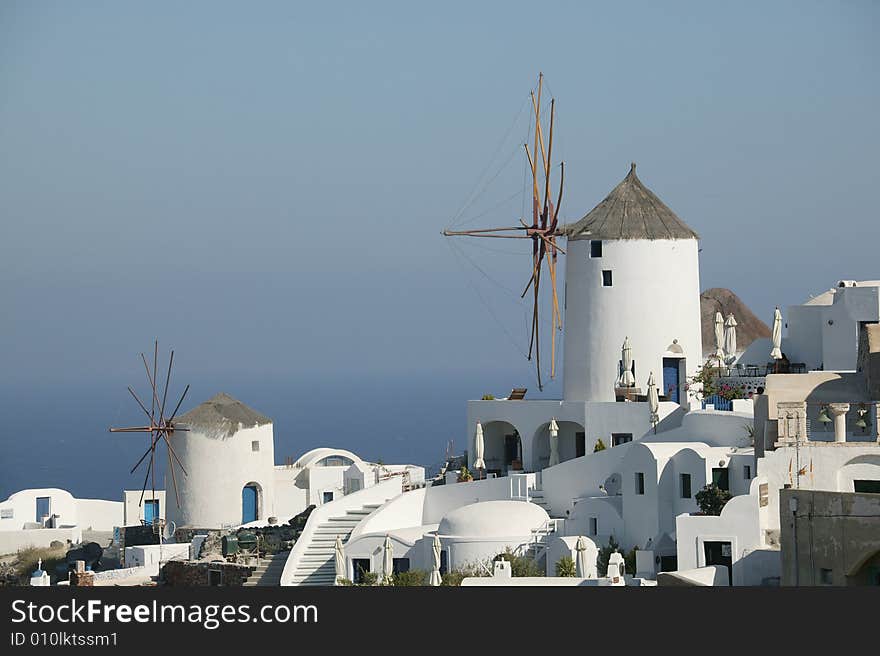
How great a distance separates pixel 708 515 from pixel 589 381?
30.2 ft

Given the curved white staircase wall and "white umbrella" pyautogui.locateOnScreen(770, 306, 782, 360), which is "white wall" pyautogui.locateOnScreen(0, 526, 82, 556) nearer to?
the curved white staircase wall

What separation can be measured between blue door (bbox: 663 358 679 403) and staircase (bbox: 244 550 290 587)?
8969mm

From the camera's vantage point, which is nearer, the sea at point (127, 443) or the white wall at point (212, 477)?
the white wall at point (212, 477)

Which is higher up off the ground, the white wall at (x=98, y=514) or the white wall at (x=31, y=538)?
the white wall at (x=98, y=514)

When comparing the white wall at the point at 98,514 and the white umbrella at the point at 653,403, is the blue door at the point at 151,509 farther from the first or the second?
the white umbrella at the point at 653,403

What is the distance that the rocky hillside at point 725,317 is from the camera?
5188 cm

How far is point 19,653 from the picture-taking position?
2864 cm

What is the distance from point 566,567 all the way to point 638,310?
9.33m

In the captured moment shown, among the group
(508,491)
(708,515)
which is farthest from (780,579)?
(508,491)

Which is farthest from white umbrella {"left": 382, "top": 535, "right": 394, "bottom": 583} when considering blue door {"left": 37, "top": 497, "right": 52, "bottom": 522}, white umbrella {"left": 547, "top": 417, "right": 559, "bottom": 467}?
blue door {"left": 37, "top": 497, "right": 52, "bottom": 522}

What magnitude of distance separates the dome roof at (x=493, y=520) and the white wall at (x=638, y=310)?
5.83 m

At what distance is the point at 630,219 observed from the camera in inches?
1842

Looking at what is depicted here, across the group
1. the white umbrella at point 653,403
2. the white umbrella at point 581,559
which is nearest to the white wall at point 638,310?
the white umbrella at point 653,403

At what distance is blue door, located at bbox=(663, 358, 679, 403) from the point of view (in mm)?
46156
